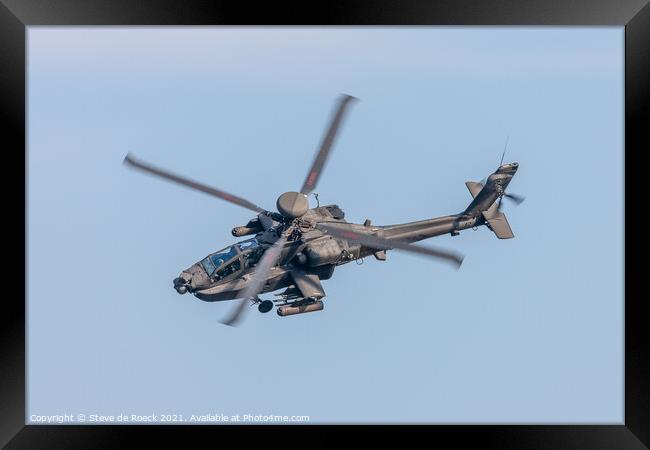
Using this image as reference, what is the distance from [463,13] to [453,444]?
9.39 metres

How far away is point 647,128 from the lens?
19.9 metres

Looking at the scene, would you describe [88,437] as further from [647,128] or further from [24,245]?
[647,128]

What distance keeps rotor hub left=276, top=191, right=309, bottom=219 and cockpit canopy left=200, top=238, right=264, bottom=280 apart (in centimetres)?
172

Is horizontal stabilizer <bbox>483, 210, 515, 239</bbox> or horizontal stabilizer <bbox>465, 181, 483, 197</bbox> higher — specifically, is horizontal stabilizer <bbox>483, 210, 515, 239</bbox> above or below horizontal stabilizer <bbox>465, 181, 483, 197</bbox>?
below

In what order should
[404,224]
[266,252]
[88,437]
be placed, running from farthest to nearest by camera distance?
[404,224], [266,252], [88,437]

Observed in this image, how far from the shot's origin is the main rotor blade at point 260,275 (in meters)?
19.5

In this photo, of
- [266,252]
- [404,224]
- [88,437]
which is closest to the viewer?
[88,437]

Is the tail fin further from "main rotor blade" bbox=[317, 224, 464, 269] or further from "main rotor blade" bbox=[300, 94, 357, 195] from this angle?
"main rotor blade" bbox=[300, 94, 357, 195]

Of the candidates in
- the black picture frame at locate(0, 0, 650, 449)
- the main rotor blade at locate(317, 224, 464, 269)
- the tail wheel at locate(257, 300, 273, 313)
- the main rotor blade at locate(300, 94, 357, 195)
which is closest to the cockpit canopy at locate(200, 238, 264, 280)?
the tail wheel at locate(257, 300, 273, 313)

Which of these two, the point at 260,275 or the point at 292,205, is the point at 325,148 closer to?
the point at 292,205

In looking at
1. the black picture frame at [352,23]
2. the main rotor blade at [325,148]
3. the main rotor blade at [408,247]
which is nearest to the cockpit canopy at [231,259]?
the main rotor blade at [325,148]

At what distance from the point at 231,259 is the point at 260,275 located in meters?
3.15

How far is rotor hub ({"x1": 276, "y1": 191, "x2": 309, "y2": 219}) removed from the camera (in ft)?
74.4

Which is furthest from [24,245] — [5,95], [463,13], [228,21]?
[463,13]
